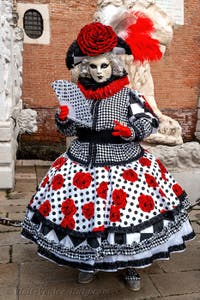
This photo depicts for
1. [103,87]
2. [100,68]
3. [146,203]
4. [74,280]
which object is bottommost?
[74,280]

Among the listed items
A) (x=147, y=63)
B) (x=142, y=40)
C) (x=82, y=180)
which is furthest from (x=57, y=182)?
(x=147, y=63)

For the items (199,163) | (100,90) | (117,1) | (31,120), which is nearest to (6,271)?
(100,90)

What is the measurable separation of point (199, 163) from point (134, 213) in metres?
2.45

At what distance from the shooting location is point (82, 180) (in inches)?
107

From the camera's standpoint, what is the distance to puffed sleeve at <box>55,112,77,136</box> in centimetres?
290

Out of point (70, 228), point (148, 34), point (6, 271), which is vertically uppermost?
point (148, 34)

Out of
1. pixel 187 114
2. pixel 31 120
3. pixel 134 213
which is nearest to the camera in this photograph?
pixel 134 213

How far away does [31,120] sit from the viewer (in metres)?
8.75

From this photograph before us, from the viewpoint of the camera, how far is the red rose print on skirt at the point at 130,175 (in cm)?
271

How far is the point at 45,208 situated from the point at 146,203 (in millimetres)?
678

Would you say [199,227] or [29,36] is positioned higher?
[29,36]

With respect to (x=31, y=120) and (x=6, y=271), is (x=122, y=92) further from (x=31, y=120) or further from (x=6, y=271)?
(x=31, y=120)

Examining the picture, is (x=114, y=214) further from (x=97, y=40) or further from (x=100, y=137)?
(x=97, y=40)

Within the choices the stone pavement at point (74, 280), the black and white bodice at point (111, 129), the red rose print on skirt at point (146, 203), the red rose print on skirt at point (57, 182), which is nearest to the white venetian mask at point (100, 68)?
the black and white bodice at point (111, 129)
